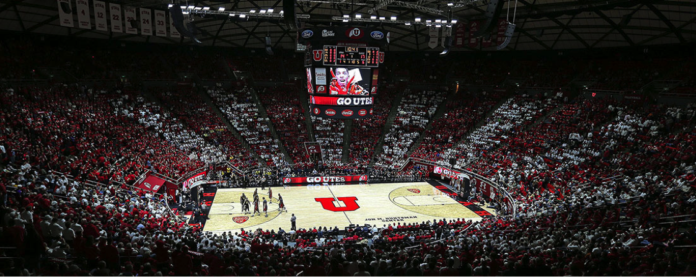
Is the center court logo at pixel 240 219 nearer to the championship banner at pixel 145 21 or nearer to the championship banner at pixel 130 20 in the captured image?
the championship banner at pixel 145 21

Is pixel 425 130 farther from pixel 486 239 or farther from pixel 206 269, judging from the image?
pixel 206 269

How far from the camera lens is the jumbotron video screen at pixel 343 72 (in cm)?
2419

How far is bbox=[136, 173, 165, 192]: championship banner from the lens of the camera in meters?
23.9

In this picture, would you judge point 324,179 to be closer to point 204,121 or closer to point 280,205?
point 280,205

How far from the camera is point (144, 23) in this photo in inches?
882

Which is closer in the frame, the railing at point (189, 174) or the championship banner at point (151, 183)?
the championship banner at point (151, 183)

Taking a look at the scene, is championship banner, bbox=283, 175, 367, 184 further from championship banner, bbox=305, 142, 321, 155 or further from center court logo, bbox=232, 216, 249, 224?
center court logo, bbox=232, 216, 249, 224

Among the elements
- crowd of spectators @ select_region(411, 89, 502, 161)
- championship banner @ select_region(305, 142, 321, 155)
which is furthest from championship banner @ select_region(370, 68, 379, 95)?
championship banner @ select_region(305, 142, 321, 155)

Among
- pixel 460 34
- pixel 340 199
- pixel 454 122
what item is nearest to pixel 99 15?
pixel 340 199

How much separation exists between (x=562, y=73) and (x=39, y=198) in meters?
42.8

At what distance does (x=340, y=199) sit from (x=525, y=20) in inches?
881

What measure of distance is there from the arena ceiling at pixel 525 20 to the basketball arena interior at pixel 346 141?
25 cm

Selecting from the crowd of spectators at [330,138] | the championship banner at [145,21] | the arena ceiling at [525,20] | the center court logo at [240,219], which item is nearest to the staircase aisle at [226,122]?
the arena ceiling at [525,20]

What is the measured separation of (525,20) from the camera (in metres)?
34.1
